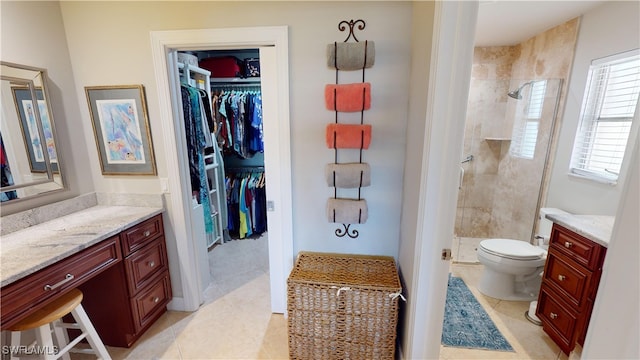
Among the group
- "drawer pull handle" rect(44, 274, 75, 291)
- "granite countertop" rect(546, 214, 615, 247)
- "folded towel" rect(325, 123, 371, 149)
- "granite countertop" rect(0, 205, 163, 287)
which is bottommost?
"drawer pull handle" rect(44, 274, 75, 291)

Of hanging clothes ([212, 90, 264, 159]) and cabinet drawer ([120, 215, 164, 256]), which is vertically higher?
hanging clothes ([212, 90, 264, 159])

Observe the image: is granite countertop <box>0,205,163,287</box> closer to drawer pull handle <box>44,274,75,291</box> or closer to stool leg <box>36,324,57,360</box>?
drawer pull handle <box>44,274,75,291</box>

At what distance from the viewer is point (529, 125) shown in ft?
9.28

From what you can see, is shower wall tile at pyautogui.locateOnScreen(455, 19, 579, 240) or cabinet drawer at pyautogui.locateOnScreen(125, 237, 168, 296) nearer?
cabinet drawer at pyautogui.locateOnScreen(125, 237, 168, 296)

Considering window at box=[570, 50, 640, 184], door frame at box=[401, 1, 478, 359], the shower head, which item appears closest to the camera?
door frame at box=[401, 1, 478, 359]

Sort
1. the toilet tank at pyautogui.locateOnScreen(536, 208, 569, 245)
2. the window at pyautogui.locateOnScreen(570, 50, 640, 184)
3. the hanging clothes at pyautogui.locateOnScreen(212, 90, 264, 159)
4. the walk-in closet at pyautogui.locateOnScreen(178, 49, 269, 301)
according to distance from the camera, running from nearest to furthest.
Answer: the window at pyautogui.locateOnScreen(570, 50, 640, 184), the toilet tank at pyautogui.locateOnScreen(536, 208, 569, 245), the walk-in closet at pyautogui.locateOnScreen(178, 49, 269, 301), the hanging clothes at pyautogui.locateOnScreen(212, 90, 264, 159)

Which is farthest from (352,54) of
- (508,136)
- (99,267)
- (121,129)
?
(508,136)

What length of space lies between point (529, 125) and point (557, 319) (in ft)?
6.50

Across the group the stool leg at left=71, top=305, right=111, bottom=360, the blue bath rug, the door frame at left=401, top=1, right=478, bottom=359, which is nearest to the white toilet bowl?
the blue bath rug

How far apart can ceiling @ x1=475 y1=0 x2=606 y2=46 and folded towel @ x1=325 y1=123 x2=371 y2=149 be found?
4.68 feet

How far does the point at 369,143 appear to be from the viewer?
162 centimetres

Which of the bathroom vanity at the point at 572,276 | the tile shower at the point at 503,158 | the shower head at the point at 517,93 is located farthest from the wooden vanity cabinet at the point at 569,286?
the shower head at the point at 517,93

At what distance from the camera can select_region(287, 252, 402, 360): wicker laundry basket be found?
4.99 feet

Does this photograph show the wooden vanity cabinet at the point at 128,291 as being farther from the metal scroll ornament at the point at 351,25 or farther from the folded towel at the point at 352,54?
the metal scroll ornament at the point at 351,25
